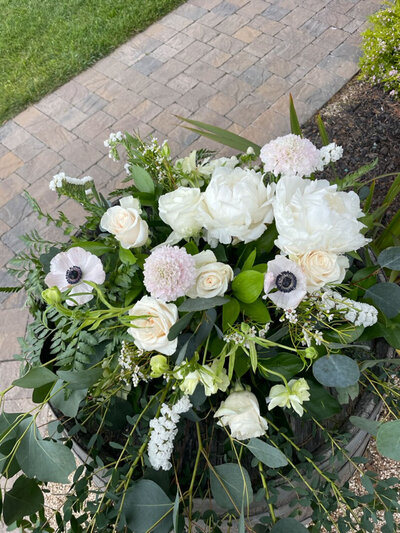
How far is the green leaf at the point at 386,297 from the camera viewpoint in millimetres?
877

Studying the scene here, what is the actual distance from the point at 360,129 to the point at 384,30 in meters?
0.52

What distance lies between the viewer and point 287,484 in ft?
2.82

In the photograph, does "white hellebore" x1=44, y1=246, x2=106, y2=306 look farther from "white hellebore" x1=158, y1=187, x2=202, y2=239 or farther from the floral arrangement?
"white hellebore" x1=158, y1=187, x2=202, y2=239

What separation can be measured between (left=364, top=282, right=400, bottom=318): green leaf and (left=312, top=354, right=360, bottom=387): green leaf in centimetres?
17

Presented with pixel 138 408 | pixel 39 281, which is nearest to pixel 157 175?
pixel 39 281

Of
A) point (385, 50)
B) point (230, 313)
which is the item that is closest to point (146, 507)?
point (230, 313)

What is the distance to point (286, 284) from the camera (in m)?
0.69

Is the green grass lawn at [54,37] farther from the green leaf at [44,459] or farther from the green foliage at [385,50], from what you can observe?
the green leaf at [44,459]

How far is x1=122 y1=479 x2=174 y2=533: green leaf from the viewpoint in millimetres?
783

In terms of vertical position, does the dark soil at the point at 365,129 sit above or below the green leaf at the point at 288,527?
below

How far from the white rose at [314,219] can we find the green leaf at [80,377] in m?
0.36

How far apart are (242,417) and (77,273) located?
345 mm

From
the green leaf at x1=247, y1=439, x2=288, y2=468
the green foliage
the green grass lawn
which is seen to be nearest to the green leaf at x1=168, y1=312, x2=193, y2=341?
Answer: the green leaf at x1=247, y1=439, x2=288, y2=468

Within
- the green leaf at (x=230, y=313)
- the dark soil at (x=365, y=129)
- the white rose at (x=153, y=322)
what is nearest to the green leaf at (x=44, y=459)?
the white rose at (x=153, y=322)
